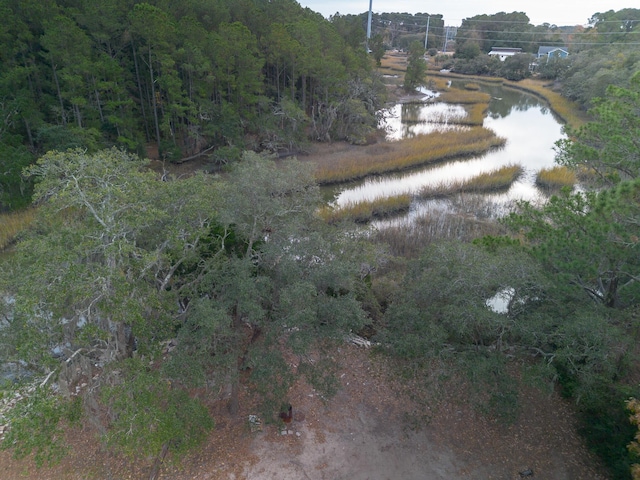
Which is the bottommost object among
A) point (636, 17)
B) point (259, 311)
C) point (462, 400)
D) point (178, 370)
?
point (462, 400)

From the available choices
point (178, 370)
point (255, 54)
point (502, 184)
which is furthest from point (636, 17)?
point (178, 370)

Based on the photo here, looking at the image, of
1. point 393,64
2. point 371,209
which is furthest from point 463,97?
point 371,209

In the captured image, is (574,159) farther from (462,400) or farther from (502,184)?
(502,184)

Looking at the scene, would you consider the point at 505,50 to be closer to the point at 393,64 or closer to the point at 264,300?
the point at 393,64

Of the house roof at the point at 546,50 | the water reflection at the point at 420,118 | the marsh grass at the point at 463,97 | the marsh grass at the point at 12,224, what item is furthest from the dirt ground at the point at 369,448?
the house roof at the point at 546,50

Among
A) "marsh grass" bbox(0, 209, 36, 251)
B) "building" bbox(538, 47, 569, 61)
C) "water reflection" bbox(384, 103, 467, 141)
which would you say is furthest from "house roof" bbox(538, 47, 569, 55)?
"marsh grass" bbox(0, 209, 36, 251)

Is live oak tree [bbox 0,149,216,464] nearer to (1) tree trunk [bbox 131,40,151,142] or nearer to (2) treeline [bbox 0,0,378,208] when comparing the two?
(2) treeline [bbox 0,0,378,208]
